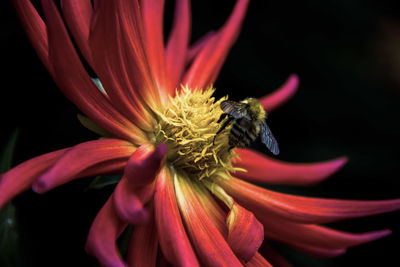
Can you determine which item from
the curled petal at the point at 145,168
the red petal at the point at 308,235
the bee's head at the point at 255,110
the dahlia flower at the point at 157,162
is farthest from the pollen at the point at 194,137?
the curled petal at the point at 145,168

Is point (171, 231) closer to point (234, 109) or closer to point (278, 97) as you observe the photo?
point (234, 109)

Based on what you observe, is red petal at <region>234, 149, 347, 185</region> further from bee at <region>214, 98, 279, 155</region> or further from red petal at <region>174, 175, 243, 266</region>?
red petal at <region>174, 175, 243, 266</region>

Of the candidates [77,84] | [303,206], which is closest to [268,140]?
[303,206]

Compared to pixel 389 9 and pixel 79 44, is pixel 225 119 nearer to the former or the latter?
pixel 79 44

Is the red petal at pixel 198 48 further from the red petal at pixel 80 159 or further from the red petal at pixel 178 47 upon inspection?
the red petal at pixel 80 159

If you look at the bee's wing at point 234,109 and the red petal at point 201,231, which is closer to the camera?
the red petal at point 201,231

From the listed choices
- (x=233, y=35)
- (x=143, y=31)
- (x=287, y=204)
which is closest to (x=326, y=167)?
(x=287, y=204)
